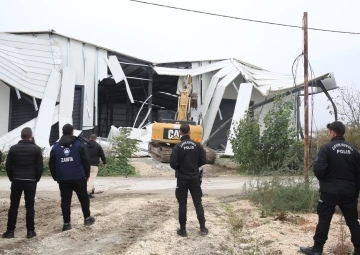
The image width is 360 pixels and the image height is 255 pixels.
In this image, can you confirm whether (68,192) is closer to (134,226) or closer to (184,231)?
(134,226)

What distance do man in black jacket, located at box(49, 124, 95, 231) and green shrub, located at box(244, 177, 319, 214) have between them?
3930 mm

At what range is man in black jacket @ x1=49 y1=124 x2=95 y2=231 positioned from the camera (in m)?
7.04

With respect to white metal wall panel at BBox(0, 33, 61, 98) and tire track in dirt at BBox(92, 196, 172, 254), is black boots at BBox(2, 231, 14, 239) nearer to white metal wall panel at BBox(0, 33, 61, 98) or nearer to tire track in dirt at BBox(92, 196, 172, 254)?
tire track in dirt at BBox(92, 196, 172, 254)

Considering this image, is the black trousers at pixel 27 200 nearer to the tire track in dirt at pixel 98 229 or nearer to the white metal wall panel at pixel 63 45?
the tire track in dirt at pixel 98 229

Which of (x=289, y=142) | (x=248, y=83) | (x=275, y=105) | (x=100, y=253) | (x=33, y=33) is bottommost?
(x=100, y=253)

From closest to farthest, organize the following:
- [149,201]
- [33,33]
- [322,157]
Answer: [322,157]
[149,201]
[33,33]

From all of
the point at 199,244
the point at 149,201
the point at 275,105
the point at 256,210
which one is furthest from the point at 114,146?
the point at 199,244

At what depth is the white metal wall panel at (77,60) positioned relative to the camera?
A: 25.8 meters

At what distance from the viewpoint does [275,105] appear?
19.0 m

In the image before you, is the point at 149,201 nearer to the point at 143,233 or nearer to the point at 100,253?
the point at 143,233

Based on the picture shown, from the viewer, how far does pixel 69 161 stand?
23.1ft

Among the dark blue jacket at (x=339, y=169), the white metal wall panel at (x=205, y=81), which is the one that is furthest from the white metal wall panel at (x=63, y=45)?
the dark blue jacket at (x=339, y=169)

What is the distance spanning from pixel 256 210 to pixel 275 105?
35.7 ft

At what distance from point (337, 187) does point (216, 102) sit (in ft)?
72.1
